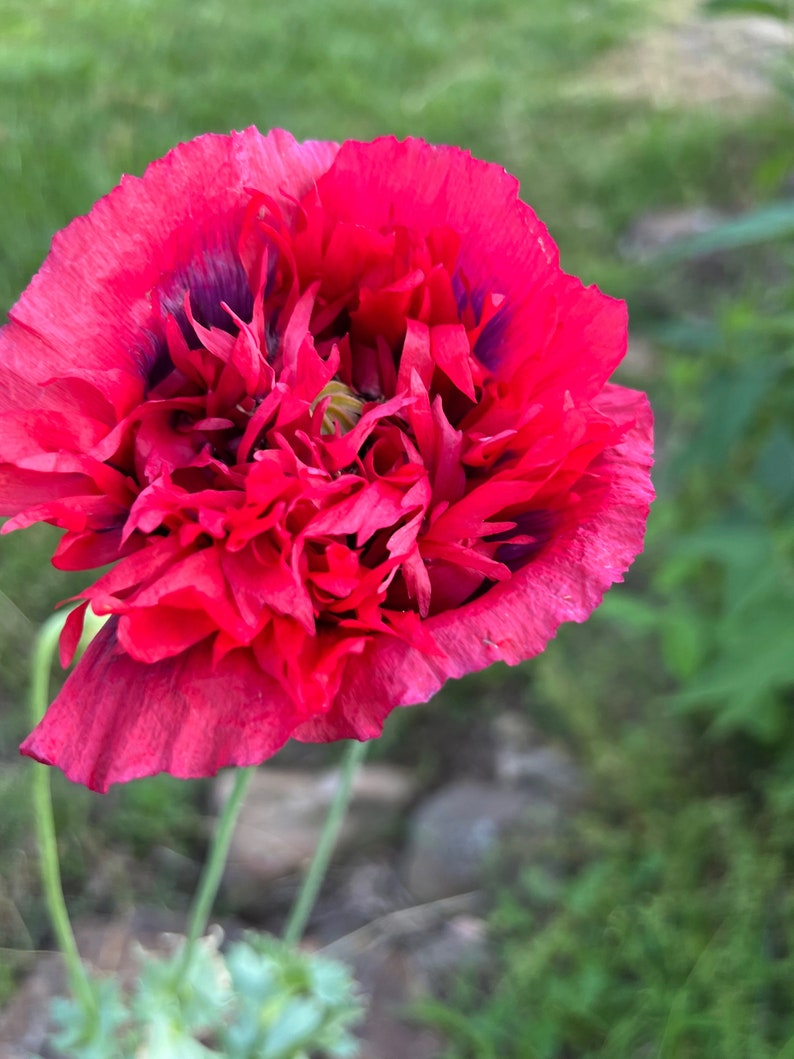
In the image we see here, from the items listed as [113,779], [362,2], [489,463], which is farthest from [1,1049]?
[362,2]

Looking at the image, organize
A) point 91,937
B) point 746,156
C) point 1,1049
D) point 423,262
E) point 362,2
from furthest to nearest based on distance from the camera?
point 362,2, point 746,156, point 91,937, point 1,1049, point 423,262

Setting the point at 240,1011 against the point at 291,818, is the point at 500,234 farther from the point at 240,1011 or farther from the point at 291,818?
the point at 291,818

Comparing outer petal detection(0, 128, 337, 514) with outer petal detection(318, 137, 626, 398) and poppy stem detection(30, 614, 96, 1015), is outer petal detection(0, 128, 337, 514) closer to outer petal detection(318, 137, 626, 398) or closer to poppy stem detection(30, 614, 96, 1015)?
outer petal detection(318, 137, 626, 398)

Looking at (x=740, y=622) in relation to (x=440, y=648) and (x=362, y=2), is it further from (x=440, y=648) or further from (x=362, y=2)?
(x=362, y=2)

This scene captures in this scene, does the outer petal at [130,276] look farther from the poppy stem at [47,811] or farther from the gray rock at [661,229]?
the gray rock at [661,229]

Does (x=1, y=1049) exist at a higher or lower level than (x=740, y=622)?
lower

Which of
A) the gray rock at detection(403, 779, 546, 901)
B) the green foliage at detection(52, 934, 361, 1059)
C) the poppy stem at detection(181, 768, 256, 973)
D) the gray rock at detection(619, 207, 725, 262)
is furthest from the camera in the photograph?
the gray rock at detection(619, 207, 725, 262)

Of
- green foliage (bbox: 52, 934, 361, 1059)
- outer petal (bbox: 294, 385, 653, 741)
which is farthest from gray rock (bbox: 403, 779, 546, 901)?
outer petal (bbox: 294, 385, 653, 741)
